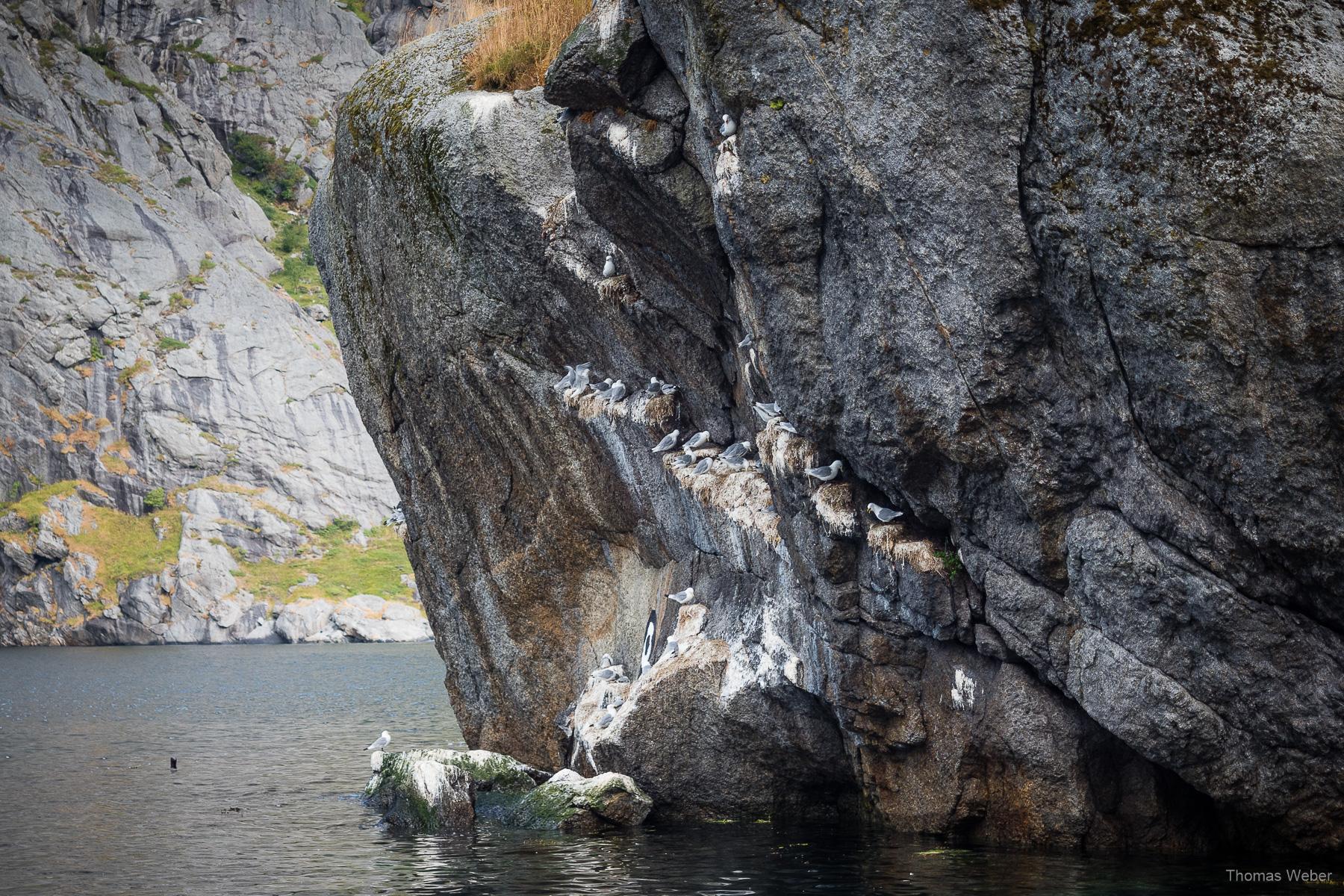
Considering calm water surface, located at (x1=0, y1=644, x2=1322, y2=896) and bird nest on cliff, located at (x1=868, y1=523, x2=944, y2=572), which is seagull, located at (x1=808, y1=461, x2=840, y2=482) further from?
calm water surface, located at (x1=0, y1=644, x2=1322, y2=896)

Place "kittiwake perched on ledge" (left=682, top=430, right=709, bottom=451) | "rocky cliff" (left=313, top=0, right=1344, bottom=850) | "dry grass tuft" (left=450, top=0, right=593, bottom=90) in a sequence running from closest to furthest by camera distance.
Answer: "rocky cliff" (left=313, top=0, right=1344, bottom=850) → "kittiwake perched on ledge" (left=682, top=430, right=709, bottom=451) → "dry grass tuft" (left=450, top=0, right=593, bottom=90)

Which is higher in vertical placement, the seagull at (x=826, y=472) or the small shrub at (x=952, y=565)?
the seagull at (x=826, y=472)

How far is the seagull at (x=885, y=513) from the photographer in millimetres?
13859

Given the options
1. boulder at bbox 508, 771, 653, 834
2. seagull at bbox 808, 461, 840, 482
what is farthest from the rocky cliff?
boulder at bbox 508, 771, 653, 834

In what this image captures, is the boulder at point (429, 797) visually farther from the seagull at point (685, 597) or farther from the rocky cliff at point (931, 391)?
the seagull at point (685, 597)

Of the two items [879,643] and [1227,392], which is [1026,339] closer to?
[1227,392]

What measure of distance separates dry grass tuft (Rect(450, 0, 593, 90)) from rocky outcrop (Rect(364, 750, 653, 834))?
10746mm

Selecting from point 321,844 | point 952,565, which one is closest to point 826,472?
point 952,565

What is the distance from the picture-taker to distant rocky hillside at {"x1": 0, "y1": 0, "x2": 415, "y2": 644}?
75812mm

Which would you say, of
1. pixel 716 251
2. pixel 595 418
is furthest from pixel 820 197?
pixel 595 418

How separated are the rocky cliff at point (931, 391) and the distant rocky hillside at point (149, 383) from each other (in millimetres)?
63174

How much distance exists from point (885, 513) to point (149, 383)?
81.4 metres

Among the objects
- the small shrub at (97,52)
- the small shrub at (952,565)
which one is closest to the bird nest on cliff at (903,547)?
the small shrub at (952,565)

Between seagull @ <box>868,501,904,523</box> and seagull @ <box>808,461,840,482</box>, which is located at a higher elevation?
→ seagull @ <box>808,461,840,482</box>
